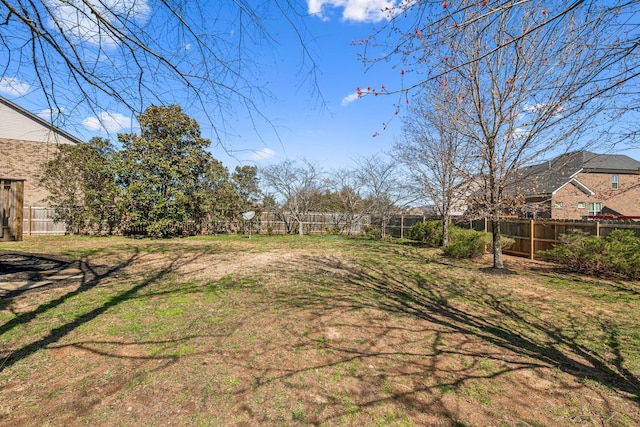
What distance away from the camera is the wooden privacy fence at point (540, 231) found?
8125 millimetres

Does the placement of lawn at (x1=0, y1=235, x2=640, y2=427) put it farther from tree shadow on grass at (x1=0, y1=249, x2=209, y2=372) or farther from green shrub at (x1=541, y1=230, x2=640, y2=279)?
green shrub at (x1=541, y1=230, x2=640, y2=279)

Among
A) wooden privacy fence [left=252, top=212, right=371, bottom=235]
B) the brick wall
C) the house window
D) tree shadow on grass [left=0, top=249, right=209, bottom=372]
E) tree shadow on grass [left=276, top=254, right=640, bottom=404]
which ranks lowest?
tree shadow on grass [left=276, top=254, right=640, bottom=404]

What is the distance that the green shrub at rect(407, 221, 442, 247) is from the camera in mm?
13195

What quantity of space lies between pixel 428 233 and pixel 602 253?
710cm

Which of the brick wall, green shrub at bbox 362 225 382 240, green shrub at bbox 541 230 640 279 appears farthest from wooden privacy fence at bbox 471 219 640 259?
the brick wall

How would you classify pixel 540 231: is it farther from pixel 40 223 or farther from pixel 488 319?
pixel 40 223

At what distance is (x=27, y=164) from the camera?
14.3m

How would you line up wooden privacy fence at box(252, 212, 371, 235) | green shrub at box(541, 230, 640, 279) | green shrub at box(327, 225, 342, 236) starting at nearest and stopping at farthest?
green shrub at box(541, 230, 640, 279) → wooden privacy fence at box(252, 212, 371, 235) → green shrub at box(327, 225, 342, 236)

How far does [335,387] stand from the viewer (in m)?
2.36

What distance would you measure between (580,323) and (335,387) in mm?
3872

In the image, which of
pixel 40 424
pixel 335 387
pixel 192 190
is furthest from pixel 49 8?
pixel 192 190

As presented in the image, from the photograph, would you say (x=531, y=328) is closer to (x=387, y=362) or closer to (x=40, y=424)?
(x=387, y=362)

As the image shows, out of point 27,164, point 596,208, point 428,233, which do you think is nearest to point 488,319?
point 428,233

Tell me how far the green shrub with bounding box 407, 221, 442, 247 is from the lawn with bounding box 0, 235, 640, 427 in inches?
286
